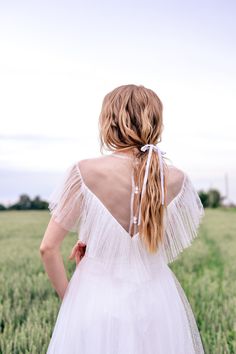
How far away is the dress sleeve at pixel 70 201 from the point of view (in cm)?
300

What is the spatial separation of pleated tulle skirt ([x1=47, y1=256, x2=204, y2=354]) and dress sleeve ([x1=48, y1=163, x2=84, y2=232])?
231 mm

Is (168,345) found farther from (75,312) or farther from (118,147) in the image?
(118,147)

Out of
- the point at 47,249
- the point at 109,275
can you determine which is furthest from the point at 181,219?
the point at 47,249

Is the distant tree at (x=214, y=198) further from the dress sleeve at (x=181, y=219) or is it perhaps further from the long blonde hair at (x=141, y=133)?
the long blonde hair at (x=141, y=133)

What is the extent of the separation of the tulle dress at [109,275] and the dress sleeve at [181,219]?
112mm

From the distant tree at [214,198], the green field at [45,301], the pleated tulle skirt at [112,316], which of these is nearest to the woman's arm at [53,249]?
the pleated tulle skirt at [112,316]

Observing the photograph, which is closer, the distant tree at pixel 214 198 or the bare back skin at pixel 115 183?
the bare back skin at pixel 115 183

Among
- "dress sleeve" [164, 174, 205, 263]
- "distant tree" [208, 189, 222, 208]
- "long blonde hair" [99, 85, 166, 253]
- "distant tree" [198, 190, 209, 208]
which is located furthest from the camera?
"distant tree" [208, 189, 222, 208]

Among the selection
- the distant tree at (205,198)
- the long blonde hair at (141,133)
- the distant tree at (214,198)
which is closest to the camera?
the long blonde hair at (141,133)

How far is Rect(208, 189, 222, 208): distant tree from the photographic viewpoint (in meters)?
68.9

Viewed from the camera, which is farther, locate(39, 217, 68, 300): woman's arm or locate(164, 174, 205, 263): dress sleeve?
locate(164, 174, 205, 263): dress sleeve

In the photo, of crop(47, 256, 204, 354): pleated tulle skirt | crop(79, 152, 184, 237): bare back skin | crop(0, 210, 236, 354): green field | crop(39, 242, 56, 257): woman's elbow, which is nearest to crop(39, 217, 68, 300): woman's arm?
crop(39, 242, 56, 257): woman's elbow

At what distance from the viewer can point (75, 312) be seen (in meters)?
3.01

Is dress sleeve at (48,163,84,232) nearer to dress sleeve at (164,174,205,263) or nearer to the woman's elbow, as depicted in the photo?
the woman's elbow
